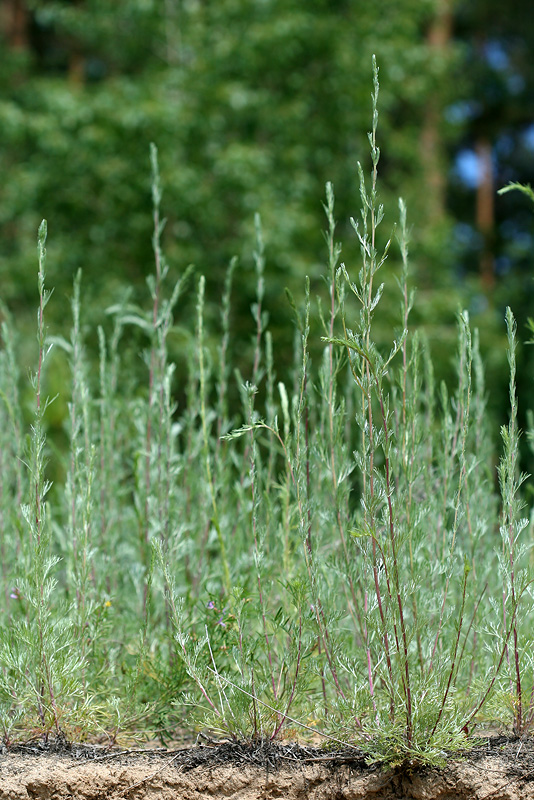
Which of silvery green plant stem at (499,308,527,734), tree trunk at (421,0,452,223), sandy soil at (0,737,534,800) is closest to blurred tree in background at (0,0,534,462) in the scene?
tree trunk at (421,0,452,223)

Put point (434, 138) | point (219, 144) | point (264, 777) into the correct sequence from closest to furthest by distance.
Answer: point (264, 777) < point (219, 144) < point (434, 138)

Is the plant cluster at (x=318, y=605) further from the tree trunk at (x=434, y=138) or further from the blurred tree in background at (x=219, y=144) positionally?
the tree trunk at (x=434, y=138)

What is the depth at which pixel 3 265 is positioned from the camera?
8922 mm

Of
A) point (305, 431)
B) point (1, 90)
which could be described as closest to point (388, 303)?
point (1, 90)

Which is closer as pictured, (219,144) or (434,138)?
(219,144)

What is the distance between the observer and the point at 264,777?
1868 millimetres

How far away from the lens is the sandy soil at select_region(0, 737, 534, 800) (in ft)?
5.97

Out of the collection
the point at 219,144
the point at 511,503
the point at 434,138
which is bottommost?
the point at 511,503

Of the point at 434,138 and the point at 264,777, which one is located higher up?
the point at 434,138

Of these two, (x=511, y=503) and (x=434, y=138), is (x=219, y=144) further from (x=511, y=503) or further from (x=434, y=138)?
(x=511, y=503)

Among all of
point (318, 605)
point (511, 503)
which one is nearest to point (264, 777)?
Answer: point (318, 605)

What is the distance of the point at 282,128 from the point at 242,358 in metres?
2.67

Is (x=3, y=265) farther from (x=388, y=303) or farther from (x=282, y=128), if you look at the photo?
(x=388, y=303)

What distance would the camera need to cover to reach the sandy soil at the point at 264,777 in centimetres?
182
